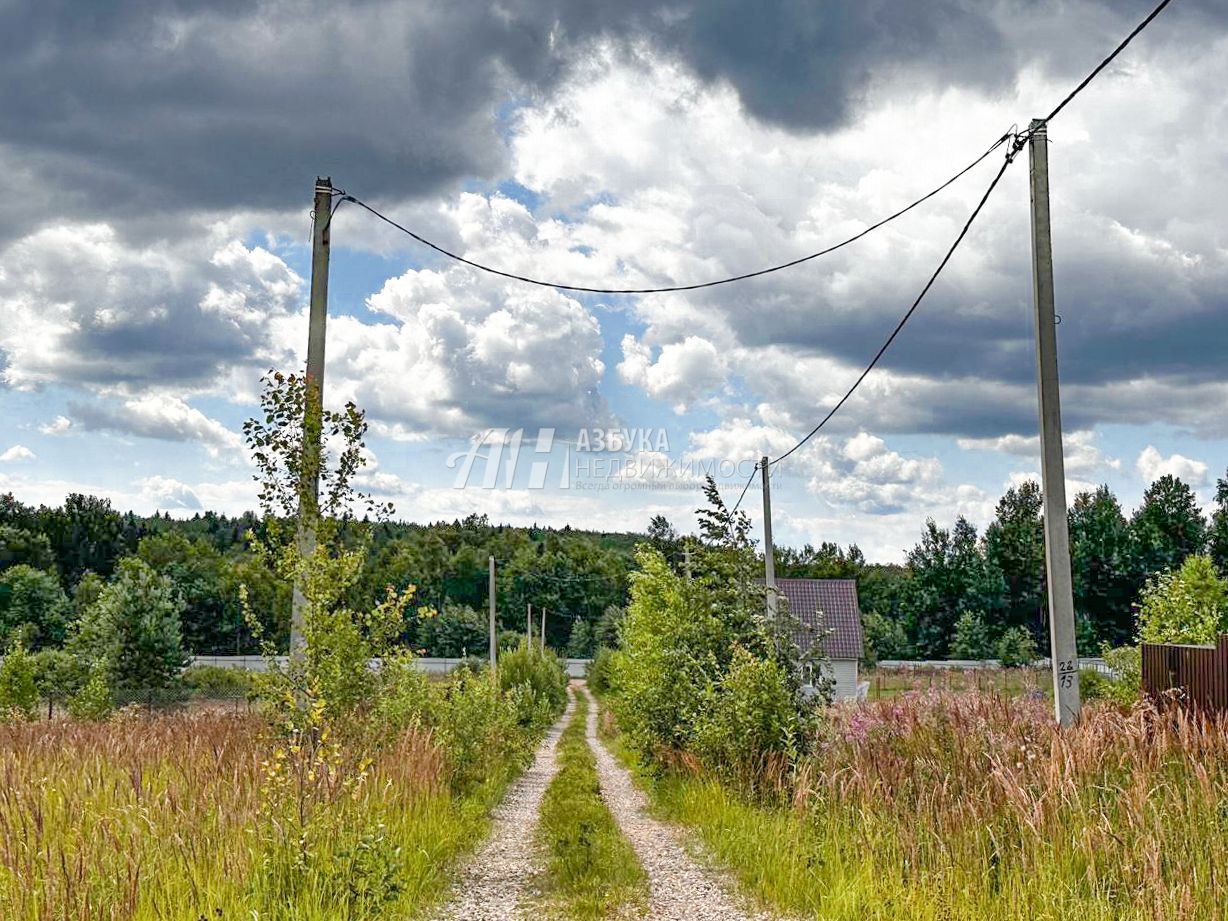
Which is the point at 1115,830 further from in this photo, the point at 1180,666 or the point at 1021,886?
the point at 1180,666

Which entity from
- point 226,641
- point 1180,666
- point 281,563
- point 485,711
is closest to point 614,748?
point 485,711

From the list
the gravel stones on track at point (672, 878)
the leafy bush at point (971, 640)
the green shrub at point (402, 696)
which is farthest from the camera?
the leafy bush at point (971, 640)

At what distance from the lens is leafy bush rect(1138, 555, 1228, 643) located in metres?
19.7

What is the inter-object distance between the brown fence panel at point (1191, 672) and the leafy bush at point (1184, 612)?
751 cm

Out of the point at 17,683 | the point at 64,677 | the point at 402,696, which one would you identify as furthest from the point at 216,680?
the point at 402,696

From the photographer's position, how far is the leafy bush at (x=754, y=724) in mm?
11406

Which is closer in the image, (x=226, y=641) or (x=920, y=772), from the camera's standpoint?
(x=920, y=772)

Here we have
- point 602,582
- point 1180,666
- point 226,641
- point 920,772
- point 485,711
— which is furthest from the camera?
point 602,582

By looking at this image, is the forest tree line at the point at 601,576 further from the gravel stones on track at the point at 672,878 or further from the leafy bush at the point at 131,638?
the gravel stones on track at the point at 672,878

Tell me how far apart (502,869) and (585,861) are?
0.82 m

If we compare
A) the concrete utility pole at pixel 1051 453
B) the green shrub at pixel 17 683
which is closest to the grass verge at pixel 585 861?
the concrete utility pole at pixel 1051 453

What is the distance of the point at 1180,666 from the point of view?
11781mm

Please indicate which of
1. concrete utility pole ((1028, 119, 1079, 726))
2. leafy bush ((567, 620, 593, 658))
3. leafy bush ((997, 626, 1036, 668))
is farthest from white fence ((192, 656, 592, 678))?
concrete utility pole ((1028, 119, 1079, 726))

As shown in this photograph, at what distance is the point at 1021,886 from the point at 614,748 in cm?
2058
